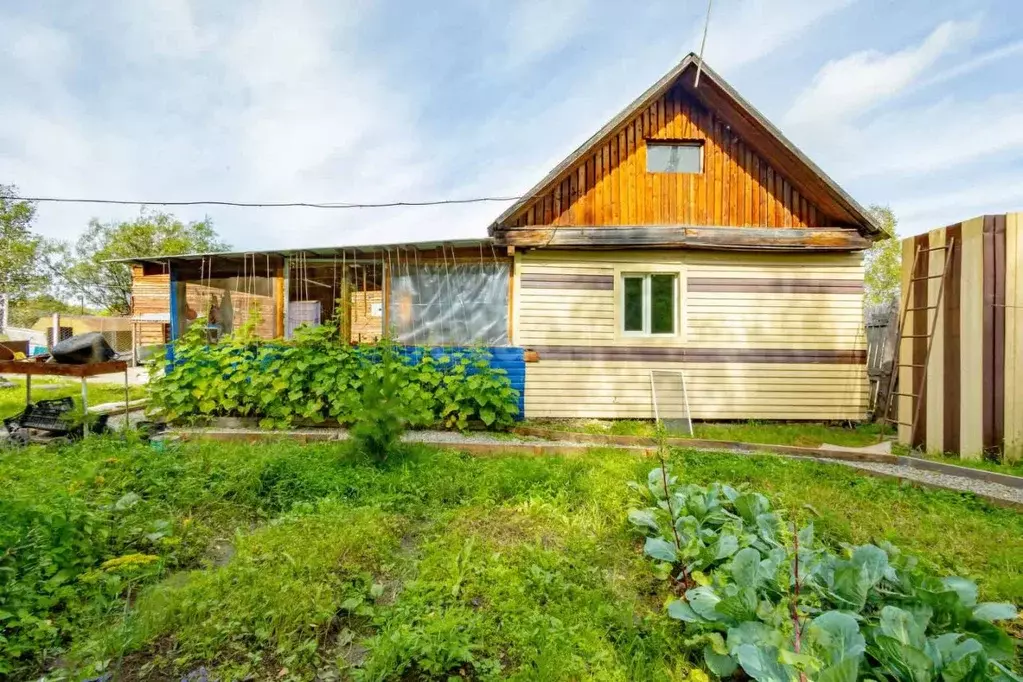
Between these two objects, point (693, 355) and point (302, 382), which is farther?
point (693, 355)

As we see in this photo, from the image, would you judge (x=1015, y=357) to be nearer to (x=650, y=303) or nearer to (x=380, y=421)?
(x=650, y=303)

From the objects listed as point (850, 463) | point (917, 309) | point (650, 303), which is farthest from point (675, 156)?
point (850, 463)

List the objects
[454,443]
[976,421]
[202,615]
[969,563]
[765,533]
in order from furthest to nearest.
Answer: [454,443], [976,421], [969,563], [765,533], [202,615]

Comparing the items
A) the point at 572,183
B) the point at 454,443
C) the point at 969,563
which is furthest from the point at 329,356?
the point at 969,563

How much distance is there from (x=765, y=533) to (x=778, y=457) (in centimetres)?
315

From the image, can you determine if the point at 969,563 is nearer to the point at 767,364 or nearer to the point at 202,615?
the point at 202,615

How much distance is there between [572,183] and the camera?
7660 millimetres

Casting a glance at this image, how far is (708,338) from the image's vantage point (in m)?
7.70

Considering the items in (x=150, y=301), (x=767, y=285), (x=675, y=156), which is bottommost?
(x=767, y=285)

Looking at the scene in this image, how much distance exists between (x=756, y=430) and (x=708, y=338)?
5.37 ft

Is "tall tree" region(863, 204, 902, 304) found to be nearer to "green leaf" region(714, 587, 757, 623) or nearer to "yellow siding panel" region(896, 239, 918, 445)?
"yellow siding panel" region(896, 239, 918, 445)

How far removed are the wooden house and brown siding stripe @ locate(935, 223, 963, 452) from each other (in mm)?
2249

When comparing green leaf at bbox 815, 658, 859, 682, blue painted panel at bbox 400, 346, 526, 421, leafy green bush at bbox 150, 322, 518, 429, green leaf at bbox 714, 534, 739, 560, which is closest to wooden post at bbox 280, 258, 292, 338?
leafy green bush at bbox 150, 322, 518, 429

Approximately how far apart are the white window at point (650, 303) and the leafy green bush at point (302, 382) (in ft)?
8.17
